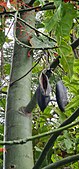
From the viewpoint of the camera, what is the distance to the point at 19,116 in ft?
3.10

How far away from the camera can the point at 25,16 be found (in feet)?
3.74

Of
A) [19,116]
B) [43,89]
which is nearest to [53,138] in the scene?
[43,89]

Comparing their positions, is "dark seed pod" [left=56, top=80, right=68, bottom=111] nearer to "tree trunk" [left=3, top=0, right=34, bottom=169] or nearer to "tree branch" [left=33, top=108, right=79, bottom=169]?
"tree branch" [left=33, top=108, right=79, bottom=169]

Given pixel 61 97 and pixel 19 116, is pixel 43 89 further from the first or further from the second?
pixel 19 116

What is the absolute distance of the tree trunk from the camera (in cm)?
89

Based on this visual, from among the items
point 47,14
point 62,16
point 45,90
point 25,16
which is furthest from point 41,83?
point 47,14

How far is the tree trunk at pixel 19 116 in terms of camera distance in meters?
0.89

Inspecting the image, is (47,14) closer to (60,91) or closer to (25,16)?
(25,16)

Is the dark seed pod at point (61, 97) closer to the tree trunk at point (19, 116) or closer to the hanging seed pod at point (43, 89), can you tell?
the hanging seed pod at point (43, 89)

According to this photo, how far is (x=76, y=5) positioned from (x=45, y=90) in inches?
8.0

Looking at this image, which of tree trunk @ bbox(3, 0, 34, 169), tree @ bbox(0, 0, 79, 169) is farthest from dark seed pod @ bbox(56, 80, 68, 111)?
tree trunk @ bbox(3, 0, 34, 169)

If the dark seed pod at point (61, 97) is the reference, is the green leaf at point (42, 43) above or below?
above

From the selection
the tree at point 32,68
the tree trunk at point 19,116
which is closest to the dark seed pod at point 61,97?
the tree at point 32,68

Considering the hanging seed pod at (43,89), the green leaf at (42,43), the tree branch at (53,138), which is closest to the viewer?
the tree branch at (53,138)
